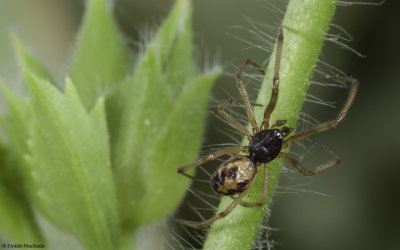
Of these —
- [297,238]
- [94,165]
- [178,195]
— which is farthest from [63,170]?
[297,238]

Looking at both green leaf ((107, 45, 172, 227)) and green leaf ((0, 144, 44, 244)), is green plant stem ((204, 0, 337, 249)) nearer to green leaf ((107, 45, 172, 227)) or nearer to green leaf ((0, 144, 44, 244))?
green leaf ((107, 45, 172, 227))

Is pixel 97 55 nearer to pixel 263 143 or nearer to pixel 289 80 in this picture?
pixel 263 143

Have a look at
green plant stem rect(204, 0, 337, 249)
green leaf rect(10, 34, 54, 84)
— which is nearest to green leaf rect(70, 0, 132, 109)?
green leaf rect(10, 34, 54, 84)

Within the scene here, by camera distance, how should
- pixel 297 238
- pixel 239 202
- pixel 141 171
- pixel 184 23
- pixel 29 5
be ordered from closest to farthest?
pixel 239 202
pixel 141 171
pixel 184 23
pixel 297 238
pixel 29 5

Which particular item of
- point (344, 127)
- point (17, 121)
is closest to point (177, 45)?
point (17, 121)

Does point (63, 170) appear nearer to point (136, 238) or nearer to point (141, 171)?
point (141, 171)

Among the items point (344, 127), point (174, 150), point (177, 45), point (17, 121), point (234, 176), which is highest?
point (177, 45)
